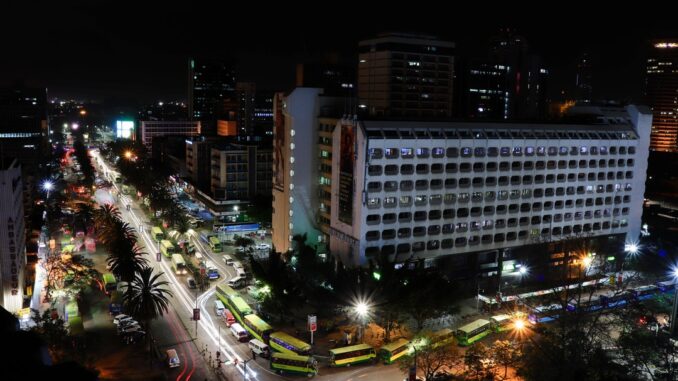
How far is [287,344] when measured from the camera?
1626 inches

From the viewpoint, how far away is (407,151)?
54.8 metres

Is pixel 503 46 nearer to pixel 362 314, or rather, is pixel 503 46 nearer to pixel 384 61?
pixel 384 61

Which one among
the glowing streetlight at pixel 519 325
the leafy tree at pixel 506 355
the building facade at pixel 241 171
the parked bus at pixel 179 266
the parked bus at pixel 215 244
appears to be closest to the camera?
the leafy tree at pixel 506 355

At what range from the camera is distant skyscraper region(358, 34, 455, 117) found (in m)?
114

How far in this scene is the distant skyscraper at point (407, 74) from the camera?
372ft

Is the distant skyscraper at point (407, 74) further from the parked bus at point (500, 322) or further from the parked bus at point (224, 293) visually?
the parked bus at point (500, 322)

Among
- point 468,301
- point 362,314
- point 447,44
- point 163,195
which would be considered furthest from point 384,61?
point 362,314

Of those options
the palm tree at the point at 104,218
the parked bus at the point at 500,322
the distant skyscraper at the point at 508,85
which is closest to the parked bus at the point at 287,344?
the parked bus at the point at 500,322

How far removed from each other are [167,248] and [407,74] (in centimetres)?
6515

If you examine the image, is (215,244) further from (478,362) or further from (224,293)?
(478,362)

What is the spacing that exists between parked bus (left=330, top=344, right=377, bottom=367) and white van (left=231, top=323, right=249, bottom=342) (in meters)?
7.96

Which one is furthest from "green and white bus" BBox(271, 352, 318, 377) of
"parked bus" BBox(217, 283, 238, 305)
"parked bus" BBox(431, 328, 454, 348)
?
"parked bus" BBox(217, 283, 238, 305)

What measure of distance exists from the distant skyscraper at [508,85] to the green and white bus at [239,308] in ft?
337

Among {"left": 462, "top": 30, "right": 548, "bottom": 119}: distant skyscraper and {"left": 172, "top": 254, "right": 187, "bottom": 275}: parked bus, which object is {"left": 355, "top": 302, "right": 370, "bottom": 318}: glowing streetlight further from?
{"left": 462, "top": 30, "right": 548, "bottom": 119}: distant skyscraper
